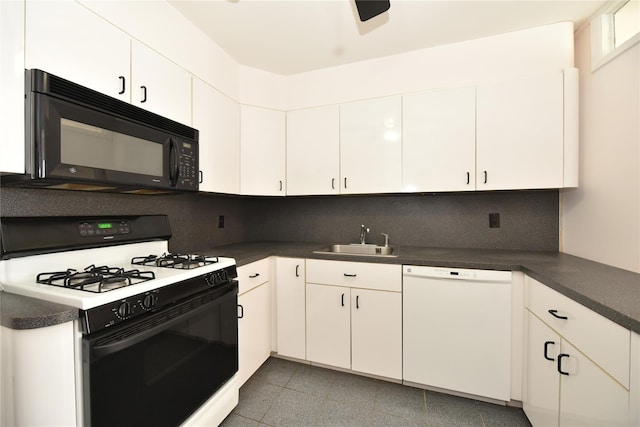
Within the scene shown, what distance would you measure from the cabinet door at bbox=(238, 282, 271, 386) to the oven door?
231 millimetres

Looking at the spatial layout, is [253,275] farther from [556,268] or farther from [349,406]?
[556,268]

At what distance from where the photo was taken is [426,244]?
2.31 meters

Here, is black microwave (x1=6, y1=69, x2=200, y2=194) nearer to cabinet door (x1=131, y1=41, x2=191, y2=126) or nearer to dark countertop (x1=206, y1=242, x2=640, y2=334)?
cabinet door (x1=131, y1=41, x2=191, y2=126)

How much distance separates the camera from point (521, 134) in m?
1.80

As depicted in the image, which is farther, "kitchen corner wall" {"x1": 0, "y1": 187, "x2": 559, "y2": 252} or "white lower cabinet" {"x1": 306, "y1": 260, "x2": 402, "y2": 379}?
"kitchen corner wall" {"x1": 0, "y1": 187, "x2": 559, "y2": 252}

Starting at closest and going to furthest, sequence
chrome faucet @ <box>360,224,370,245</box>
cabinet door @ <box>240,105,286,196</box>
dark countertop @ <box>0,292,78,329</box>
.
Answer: dark countertop @ <box>0,292,78,329</box> → cabinet door @ <box>240,105,286,196</box> → chrome faucet @ <box>360,224,370,245</box>

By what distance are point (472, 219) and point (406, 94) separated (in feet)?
3.70

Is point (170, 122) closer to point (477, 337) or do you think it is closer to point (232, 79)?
point (232, 79)

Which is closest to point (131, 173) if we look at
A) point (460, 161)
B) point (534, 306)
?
point (460, 161)

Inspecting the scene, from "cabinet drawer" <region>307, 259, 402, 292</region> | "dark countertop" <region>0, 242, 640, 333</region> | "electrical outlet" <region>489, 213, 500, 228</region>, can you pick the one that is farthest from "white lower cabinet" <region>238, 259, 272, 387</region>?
"electrical outlet" <region>489, 213, 500, 228</region>

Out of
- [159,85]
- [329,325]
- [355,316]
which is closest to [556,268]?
[355,316]

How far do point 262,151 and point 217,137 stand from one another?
435 millimetres

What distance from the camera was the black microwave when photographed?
95cm

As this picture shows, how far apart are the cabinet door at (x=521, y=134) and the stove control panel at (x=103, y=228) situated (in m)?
2.23
